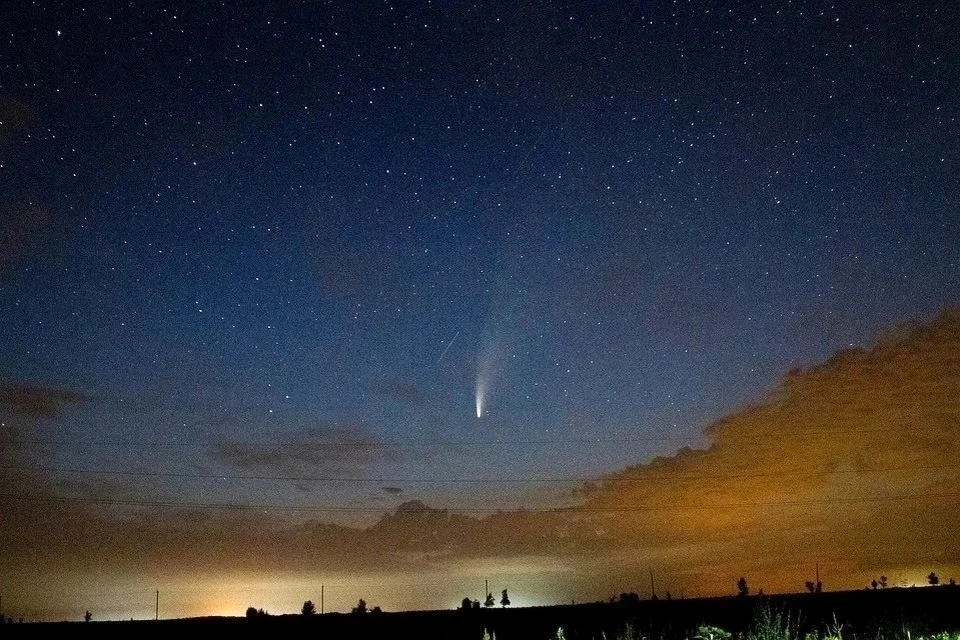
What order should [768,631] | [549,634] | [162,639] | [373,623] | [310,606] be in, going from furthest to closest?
[310,606], [373,623], [162,639], [549,634], [768,631]

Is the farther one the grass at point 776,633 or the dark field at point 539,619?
the dark field at point 539,619

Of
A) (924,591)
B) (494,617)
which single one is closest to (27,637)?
(494,617)

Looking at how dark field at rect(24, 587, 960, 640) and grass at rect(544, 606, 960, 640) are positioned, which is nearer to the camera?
grass at rect(544, 606, 960, 640)

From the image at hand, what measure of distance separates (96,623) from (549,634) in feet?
56.8

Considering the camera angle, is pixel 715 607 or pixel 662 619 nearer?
pixel 662 619

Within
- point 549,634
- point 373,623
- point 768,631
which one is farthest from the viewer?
point 373,623

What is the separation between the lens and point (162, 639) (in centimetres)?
2781

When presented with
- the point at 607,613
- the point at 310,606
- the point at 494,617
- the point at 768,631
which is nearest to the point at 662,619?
the point at 607,613

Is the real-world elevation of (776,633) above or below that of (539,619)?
above

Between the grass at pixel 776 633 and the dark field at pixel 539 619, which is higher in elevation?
the grass at pixel 776 633

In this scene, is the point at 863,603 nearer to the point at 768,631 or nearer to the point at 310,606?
the point at 768,631

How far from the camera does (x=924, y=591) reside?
36281mm

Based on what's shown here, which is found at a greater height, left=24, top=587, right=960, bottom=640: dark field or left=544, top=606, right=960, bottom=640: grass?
left=544, top=606, right=960, bottom=640: grass

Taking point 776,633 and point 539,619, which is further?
point 539,619
